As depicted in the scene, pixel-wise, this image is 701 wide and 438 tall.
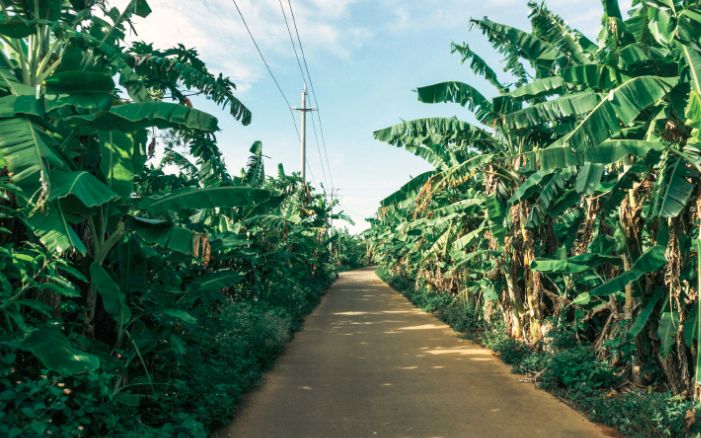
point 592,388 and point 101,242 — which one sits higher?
point 101,242

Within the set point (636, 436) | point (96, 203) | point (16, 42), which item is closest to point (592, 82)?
point (636, 436)

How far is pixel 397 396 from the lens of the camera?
7.46 metres

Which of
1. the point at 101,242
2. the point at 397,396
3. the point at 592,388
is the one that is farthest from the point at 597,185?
the point at 101,242

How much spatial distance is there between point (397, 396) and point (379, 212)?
12.9ft

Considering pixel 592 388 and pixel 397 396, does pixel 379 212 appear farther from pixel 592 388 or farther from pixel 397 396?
pixel 592 388

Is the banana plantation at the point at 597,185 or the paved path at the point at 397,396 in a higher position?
the banana plantation at the point at 597,185

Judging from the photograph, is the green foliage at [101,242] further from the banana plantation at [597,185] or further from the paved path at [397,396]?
the banana plantation at [597,185]

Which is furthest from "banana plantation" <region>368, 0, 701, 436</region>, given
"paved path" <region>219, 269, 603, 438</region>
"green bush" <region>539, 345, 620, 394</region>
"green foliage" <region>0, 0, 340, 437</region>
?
"green foliage" <region>0, 0, 340, 437</region>

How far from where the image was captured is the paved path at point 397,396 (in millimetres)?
6074

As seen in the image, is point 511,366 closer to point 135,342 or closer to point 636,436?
point 636,436

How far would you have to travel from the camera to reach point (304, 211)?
21.4 m

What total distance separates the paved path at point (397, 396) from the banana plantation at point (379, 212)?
54mm

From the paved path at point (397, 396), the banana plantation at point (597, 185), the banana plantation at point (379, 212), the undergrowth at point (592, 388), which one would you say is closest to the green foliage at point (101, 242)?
the banana plantation at point (379, 212)

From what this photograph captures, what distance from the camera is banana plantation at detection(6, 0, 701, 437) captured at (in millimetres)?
4492
